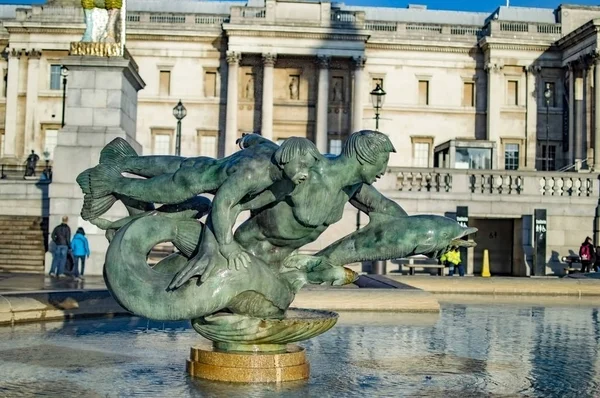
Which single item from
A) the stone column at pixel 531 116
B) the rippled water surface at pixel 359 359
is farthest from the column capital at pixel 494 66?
the rippled water surface at pixel 359 359

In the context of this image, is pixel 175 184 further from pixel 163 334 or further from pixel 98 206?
pixel 163 334

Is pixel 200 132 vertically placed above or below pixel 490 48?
below

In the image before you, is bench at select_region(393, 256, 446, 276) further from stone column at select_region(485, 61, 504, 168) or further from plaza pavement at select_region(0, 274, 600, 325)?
stone column at select_region(485, 61, 504, 168)

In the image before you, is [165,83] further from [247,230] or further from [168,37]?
[247,230]

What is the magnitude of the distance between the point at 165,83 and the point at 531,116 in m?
25.6

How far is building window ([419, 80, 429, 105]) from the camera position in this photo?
63.2 metres

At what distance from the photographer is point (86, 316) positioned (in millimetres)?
10883

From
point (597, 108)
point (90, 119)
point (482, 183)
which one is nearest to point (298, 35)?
point (597, 108)

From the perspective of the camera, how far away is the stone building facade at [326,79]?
60375mm

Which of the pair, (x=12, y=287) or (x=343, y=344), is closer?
(x=343, y=344)

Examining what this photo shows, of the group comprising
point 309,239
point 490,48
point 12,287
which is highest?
point 490,48

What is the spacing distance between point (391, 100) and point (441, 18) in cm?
1031

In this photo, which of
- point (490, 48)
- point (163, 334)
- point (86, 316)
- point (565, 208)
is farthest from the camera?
point (490, 48)

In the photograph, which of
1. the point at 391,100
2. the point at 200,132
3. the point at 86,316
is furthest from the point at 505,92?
the point at 86,316
